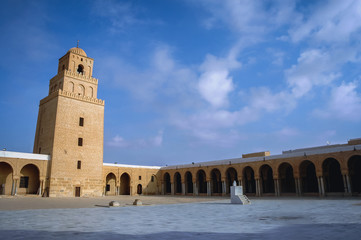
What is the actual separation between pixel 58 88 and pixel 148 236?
27983 mm

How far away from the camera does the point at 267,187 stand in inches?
1189

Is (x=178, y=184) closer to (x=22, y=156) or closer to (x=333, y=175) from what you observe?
(x=333, y=175)

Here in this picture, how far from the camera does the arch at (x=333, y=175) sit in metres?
25.8

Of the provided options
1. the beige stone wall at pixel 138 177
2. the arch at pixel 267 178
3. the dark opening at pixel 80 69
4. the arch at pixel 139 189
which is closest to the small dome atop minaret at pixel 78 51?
the dark opening at pixel 80 69

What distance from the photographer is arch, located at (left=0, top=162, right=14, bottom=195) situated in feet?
79.4

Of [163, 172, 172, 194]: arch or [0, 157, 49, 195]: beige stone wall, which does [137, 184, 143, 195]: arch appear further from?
[0, 157, 49, 195]: beige stone wall

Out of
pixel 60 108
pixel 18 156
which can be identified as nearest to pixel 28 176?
pixel 18 156

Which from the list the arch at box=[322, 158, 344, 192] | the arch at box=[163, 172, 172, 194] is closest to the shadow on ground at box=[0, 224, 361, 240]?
the arch at box=[322, 158, 344, 192]

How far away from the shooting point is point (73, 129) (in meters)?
28.2

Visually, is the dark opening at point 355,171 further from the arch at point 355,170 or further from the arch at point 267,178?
the arch at point 267,178

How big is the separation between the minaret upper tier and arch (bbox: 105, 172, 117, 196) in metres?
9.84

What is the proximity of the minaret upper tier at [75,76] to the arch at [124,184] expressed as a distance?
1109cm

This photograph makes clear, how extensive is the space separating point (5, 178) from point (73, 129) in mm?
7262

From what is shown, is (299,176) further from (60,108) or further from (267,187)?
(60,108)
